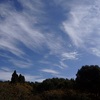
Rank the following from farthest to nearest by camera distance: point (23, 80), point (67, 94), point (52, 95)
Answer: point (23, 80), point (67, 94), point (52, 95)

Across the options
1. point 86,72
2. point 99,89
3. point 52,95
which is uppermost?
point 86,72

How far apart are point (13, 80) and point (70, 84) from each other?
47.8 ft

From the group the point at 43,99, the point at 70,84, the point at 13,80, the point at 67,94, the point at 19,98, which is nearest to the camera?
the point at 19,98

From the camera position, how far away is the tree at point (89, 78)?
46719 millimetres

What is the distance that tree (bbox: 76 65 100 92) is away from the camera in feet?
153

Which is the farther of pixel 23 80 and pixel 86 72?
pixel 23 80

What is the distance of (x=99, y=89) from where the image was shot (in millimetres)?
46781

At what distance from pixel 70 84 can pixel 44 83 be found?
19.1 feet

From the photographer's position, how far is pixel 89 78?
157ft

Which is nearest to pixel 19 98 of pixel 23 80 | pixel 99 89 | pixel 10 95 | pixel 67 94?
pixel 10 95

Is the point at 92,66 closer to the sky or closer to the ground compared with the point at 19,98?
closer to the sky

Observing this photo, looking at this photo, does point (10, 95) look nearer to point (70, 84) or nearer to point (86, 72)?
point (86, 72)

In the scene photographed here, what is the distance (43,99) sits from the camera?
31.6 meters

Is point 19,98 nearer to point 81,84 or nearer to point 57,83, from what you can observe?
point 81,84
